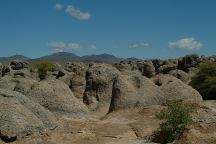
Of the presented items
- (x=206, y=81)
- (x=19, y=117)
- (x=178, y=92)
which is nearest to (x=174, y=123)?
(x=19, y=117)

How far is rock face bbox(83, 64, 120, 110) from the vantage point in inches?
1219

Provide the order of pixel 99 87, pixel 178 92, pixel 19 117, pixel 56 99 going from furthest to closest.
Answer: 1. pixel 99 87
2. pixel 178 92
3. pixel 56 99
4. pixel 19 117

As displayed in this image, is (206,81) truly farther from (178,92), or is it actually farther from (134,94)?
(134,94)

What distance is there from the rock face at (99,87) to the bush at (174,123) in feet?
35.8

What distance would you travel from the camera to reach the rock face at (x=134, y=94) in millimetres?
26281

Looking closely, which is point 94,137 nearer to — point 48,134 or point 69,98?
point 48,134

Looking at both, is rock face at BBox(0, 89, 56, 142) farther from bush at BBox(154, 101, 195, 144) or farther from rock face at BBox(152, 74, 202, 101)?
rock face at BBox(152, 74, 202, 101)

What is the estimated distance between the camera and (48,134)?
19.2 metres

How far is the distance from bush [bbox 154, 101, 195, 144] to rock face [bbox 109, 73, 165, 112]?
6523mm

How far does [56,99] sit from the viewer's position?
23.3 m

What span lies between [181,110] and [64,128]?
484cm

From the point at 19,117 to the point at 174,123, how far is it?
19.5 feet

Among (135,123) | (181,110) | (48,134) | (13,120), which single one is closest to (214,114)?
(181,110)

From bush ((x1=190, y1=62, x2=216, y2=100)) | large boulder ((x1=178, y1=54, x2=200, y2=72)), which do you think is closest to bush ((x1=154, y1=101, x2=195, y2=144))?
bush ((x1=190, y1=62, x2=216, y2=100))
